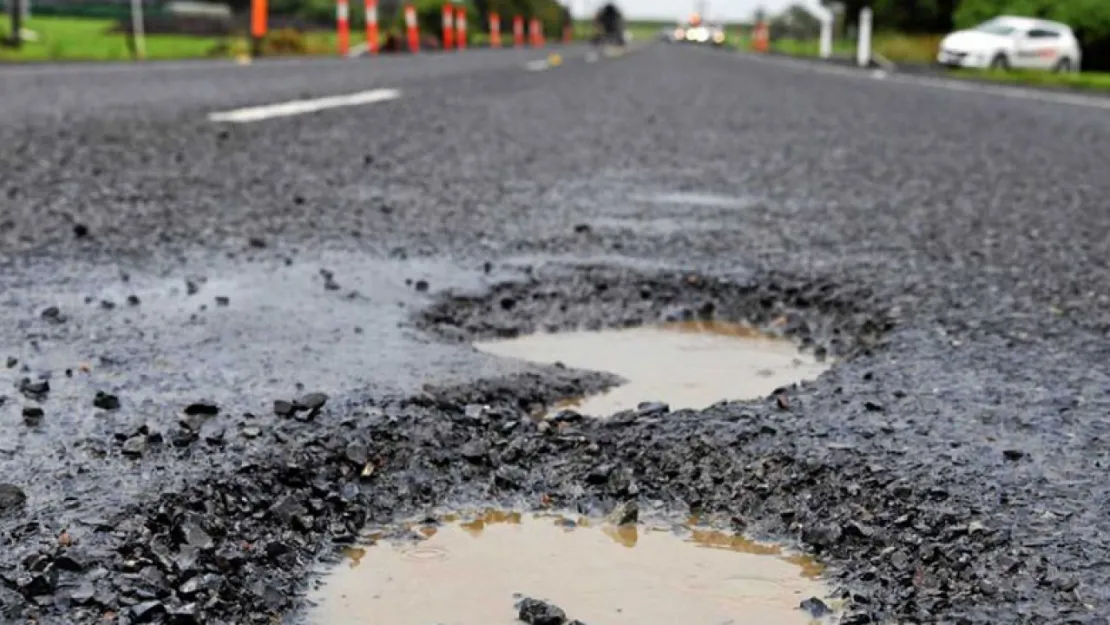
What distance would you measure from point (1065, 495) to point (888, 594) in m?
0.39

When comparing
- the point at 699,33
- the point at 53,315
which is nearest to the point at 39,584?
the point at 53,315

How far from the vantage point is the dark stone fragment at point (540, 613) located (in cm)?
144

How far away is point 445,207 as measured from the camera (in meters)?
4.33

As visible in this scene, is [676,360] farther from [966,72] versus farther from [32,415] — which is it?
[966,72]

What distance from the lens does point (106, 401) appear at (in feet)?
6.72

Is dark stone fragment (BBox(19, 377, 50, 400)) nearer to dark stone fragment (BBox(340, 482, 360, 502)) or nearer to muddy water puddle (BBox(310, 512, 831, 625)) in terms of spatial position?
dark stone fragment (BBox(340, 482, 360, 502))

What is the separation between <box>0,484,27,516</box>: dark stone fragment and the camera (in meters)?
1.61

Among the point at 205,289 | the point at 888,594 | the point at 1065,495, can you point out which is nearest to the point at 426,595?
the point at 888,594

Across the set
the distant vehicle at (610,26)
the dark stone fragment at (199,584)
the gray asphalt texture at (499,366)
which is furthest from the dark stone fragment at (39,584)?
the distant vehicle at (610,26)

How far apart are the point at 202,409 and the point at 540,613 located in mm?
796

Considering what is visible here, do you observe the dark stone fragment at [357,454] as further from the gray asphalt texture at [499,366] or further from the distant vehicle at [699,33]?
the distant vehicle at [699,33]

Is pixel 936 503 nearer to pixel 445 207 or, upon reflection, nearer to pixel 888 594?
pixel 888 594

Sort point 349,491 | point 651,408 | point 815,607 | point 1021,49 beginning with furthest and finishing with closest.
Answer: point 1021,49, point 651,408, point 349,491, point 815,607

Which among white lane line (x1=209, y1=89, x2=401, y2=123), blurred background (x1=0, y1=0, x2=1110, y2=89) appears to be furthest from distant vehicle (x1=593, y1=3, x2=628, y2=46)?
white lane line (x1=209, y1=89, x2=401, y2=123)
